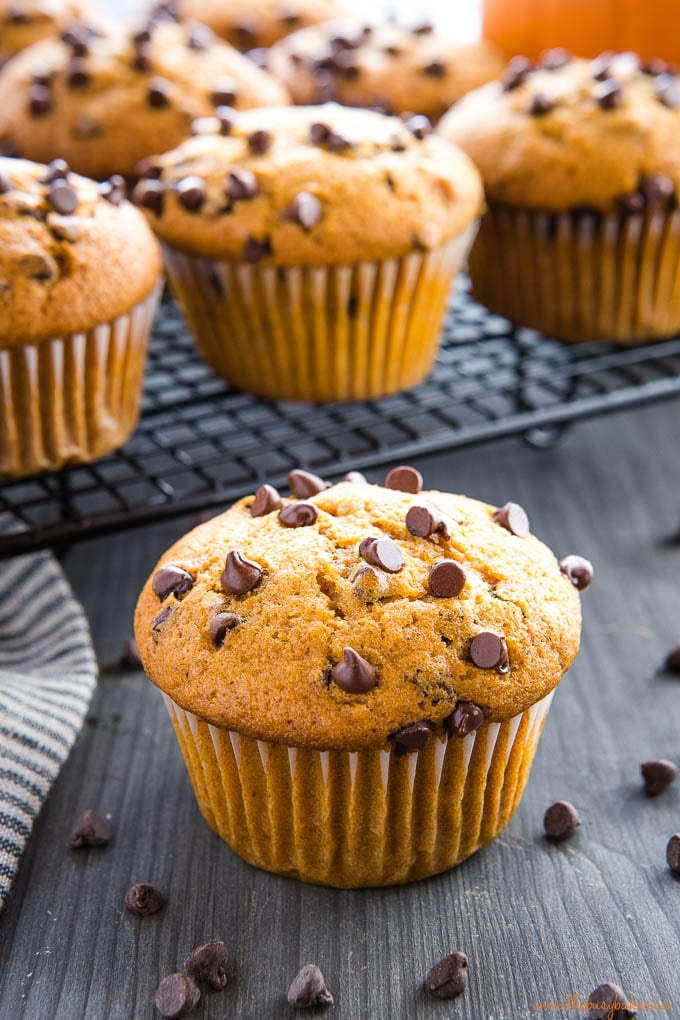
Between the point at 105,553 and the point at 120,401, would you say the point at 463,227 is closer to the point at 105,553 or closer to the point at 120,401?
the point at 120,401

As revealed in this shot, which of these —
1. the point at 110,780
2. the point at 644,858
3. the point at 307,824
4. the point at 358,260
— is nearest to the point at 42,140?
the point at 358,260

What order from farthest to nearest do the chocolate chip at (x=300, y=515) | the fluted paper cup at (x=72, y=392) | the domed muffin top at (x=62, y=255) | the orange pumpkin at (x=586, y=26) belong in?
the orange pumpkin at (x=586, y=26) → the fluted paper cup at (x=72, y=392) → the domed muffin top at (x=62, y=255) → the chocolate chip at (x=300, y=515)

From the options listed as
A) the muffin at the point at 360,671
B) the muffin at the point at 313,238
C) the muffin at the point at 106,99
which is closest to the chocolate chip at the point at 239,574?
the muffin at the point at 360,671

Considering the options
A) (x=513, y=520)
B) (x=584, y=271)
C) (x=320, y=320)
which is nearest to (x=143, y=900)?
(x=513, y=520)

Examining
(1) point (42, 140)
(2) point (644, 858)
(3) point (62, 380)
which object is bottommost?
(2) point (644, 858)

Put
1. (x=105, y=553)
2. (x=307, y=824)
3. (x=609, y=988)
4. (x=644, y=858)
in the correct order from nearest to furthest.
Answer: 1. (x=609, y=988)
2. (x=307, y=824)
3. (x=644, y=858)
4. (x=105, y=553)

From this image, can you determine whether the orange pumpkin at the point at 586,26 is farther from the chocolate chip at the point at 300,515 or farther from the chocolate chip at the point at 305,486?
the chocolate chip at the point at 300,515

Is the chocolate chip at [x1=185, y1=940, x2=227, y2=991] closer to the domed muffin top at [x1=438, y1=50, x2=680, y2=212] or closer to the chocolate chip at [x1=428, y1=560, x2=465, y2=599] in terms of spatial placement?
the chocolate chip at [x1=428, y1=560, x2=465, y2=599]
